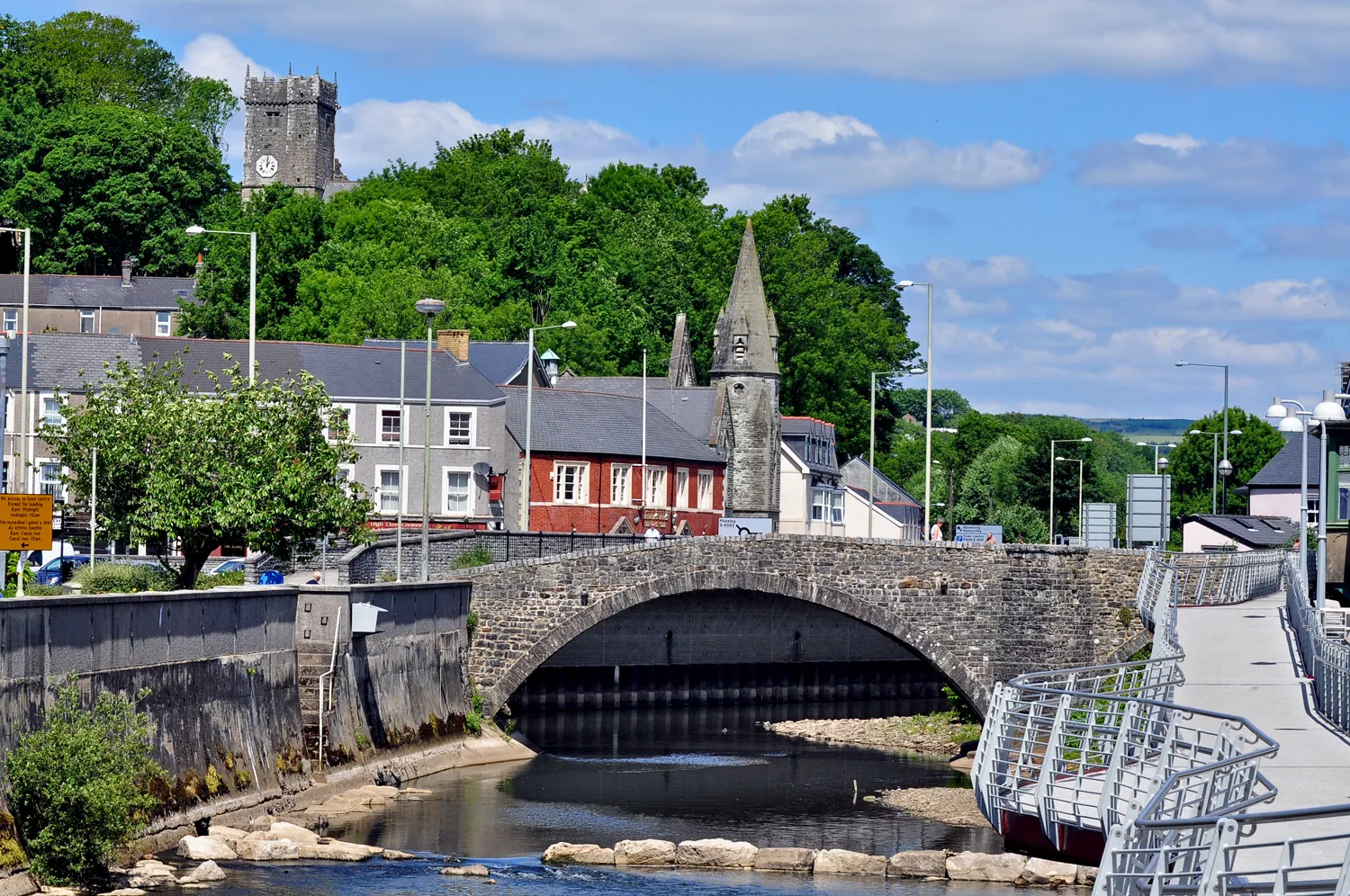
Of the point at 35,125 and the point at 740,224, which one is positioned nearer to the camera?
the point at 740,224

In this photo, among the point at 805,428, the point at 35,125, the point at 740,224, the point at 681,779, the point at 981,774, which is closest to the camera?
the point at 981,774

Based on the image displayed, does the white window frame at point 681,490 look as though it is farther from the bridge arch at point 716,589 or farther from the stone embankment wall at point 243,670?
the stone embankment wall at point 243,670

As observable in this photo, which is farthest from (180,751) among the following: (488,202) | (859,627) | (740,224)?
(488,202)

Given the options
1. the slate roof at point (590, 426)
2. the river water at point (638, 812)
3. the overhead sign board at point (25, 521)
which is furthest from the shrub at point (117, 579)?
the slate roof at point (590, 426)

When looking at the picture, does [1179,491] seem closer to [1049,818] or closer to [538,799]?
[538,799]

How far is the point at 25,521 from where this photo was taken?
85.8 feet

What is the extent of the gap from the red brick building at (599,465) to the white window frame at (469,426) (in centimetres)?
217

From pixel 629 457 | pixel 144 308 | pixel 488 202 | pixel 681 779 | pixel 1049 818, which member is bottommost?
pixel 681 779

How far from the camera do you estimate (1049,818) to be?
2055 cm

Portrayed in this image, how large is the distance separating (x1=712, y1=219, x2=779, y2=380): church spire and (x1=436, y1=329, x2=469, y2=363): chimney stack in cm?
1591

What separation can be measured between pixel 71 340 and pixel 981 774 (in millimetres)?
52850

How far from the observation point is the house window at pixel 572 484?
68912 mm

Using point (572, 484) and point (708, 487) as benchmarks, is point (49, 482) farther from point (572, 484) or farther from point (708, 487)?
point (708, 487)

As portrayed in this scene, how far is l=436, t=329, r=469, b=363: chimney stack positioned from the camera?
232 ft
